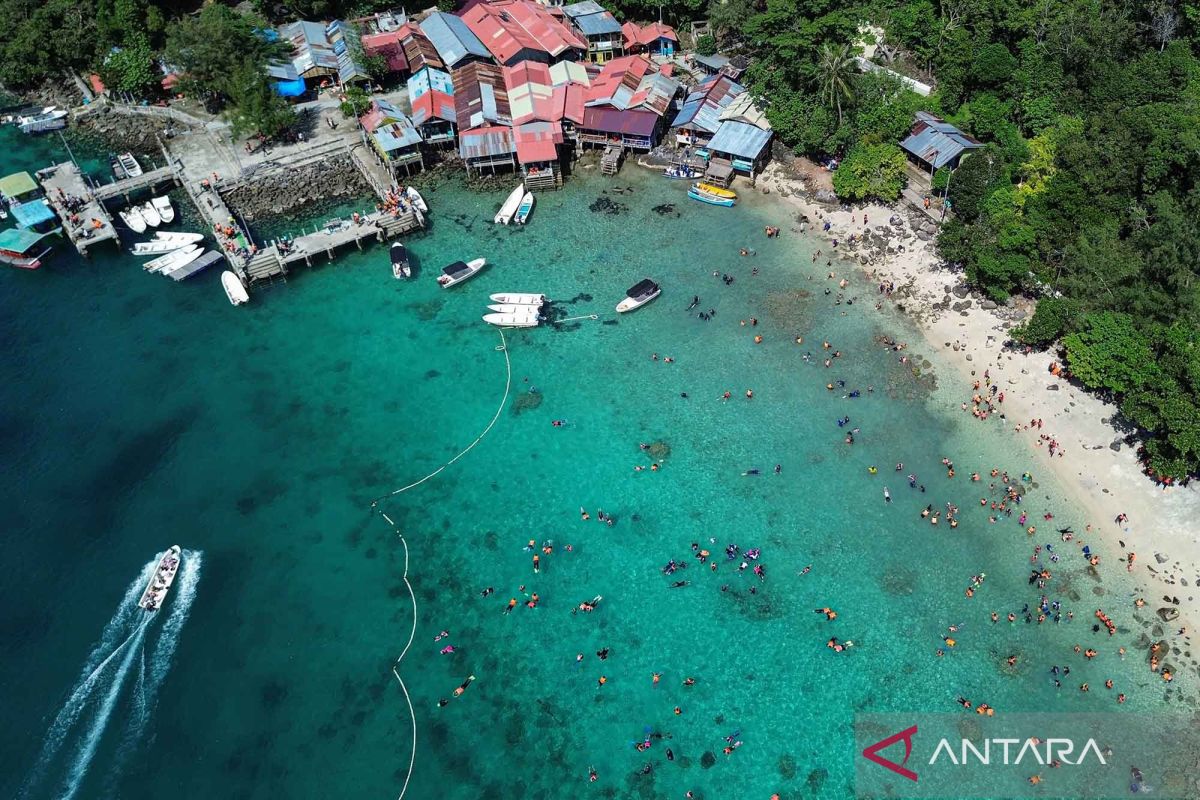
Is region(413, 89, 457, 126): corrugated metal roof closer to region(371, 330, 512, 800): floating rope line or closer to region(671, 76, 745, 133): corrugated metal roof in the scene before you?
region(671, 76, 745, 133): corrugated metal roof

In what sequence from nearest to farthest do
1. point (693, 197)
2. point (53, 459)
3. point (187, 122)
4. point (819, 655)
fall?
point (819, 655)
point (53, 459)
point (693, 197)
point (187, 122)

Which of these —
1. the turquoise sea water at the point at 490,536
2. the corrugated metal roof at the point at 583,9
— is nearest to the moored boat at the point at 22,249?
the turquoise sea water at the point at 490,536

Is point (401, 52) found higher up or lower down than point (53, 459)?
higher up

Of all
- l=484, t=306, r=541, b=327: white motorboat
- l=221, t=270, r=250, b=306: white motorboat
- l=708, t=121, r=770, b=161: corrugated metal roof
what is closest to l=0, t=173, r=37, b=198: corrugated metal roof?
l=221, t=270, r=250, b=306: white motorboat

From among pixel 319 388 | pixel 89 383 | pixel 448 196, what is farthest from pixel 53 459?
pixel 448 196

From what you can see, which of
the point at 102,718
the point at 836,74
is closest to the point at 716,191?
the point at 836,74

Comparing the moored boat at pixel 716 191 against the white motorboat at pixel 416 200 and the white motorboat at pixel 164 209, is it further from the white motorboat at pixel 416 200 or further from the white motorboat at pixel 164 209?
the white motorboat at pixel 164 209

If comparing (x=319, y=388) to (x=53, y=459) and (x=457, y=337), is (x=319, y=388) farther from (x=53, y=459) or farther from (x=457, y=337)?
(x=53, y=459)
